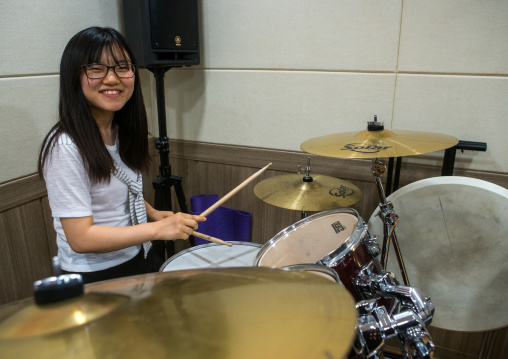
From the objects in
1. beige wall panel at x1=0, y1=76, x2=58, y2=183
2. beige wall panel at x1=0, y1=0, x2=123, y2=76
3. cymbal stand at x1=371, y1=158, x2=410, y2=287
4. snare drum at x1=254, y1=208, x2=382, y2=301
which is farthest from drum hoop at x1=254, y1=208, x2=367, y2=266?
beige wall panel at x1=0, y1=0, x2=123, y2=76

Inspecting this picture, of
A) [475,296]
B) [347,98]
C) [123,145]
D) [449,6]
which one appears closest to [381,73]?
[347,98]

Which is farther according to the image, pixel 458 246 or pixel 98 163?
pixel 458 246

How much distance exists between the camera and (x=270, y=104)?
192cm

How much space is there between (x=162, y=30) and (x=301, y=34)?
0.64m

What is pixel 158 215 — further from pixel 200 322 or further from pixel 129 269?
pixel 200 322

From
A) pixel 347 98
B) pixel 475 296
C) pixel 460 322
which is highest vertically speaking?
pixel 347 98

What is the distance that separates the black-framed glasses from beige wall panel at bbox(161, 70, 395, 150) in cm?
85

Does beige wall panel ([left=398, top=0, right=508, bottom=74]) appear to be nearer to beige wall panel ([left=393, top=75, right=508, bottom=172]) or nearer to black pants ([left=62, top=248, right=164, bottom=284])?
beige wall panel ([left=393, top=75, right=508, bottom=172])

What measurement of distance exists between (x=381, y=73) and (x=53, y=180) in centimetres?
137

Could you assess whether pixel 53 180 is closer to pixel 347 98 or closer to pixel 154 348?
pixel 154 348

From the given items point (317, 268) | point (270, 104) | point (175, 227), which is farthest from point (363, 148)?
point (270, 104)

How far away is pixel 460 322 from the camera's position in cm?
147

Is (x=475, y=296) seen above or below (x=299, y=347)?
below

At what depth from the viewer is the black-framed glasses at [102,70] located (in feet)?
3.63
